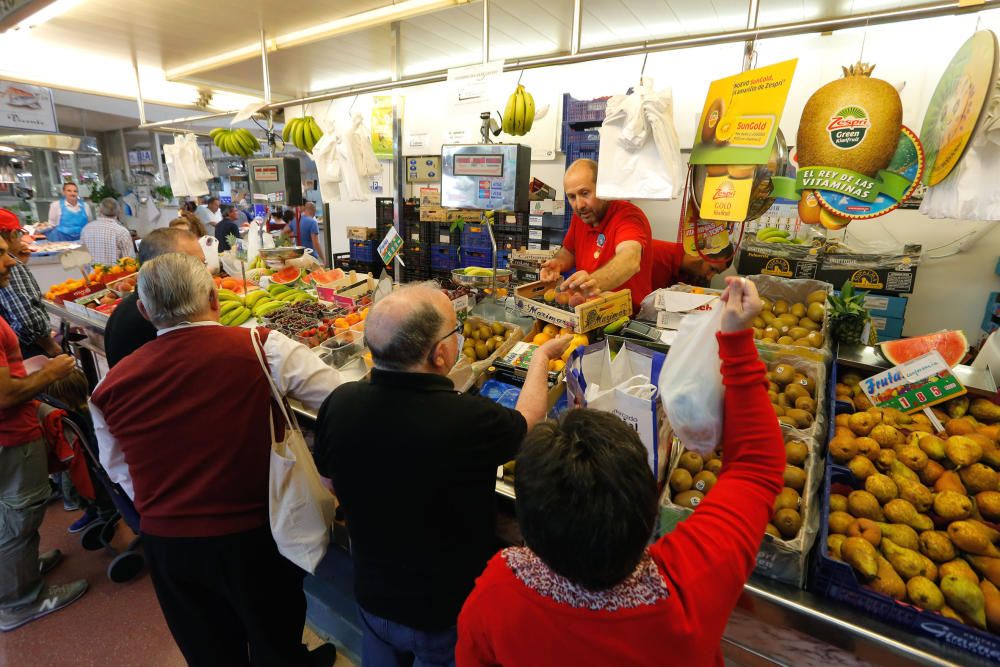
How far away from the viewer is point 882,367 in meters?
2.03

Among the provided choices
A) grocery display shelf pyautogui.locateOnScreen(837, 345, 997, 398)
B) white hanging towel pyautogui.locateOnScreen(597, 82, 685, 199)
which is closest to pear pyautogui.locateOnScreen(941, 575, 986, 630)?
grocery display shelf pyautogui.locateOnScreen(837, 345, 997, 398)

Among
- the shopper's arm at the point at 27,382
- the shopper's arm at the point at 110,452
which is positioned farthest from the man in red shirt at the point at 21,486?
the shopper's arm at the point at 110,452

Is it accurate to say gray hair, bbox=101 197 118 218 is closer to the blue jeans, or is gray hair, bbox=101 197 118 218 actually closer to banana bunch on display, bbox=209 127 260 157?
banana bunch on display, bbox=209 127 260 157

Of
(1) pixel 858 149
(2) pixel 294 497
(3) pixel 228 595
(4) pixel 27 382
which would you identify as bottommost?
(3) pixel 228 595

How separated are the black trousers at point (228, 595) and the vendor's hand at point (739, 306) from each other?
71.2 inches

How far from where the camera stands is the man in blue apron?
28.9ft

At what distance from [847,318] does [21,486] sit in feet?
13.6

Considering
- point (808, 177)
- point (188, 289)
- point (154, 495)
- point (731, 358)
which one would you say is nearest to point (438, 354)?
point (731, 358)

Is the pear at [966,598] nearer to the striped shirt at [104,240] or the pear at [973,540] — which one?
the pear at [973,540]

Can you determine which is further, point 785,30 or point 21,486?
point 21,486

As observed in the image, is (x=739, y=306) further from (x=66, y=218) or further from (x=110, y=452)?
(x=66, y=218)

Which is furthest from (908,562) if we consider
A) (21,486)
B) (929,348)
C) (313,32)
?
(313,32)

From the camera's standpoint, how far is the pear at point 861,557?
46.6 inches

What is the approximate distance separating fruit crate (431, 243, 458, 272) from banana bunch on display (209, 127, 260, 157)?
2.25 meters
